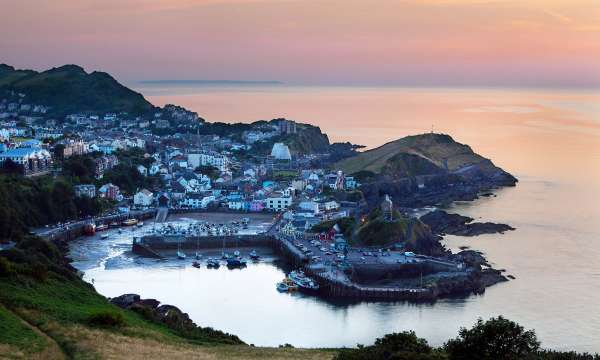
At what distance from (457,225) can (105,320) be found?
2573 centimetres

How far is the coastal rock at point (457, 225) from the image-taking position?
37969 mm

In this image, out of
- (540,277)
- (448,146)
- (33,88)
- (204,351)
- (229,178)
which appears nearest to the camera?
(204,351)

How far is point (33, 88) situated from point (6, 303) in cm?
8321

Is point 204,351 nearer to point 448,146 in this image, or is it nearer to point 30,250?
point 30,250

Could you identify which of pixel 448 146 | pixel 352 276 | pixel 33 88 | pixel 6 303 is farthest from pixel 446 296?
pixel 33 88

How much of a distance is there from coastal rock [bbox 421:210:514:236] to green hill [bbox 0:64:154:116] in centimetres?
5360

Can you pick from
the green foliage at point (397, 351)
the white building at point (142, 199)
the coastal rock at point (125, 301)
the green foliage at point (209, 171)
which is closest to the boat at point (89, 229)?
the white building at point (142, 199)

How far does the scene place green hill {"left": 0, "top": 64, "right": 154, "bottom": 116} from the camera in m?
89.6

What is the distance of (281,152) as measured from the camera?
6469 centimetres

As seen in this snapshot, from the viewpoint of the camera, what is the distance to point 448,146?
6644cm

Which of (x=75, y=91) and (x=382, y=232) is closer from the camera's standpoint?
(x=382, y=232)

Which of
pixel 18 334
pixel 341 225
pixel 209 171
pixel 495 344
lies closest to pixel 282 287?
pixel 341 225

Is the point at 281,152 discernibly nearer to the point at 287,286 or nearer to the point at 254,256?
A: the point at 254,256

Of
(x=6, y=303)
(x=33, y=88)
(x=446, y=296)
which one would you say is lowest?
(x=446, y=296)
